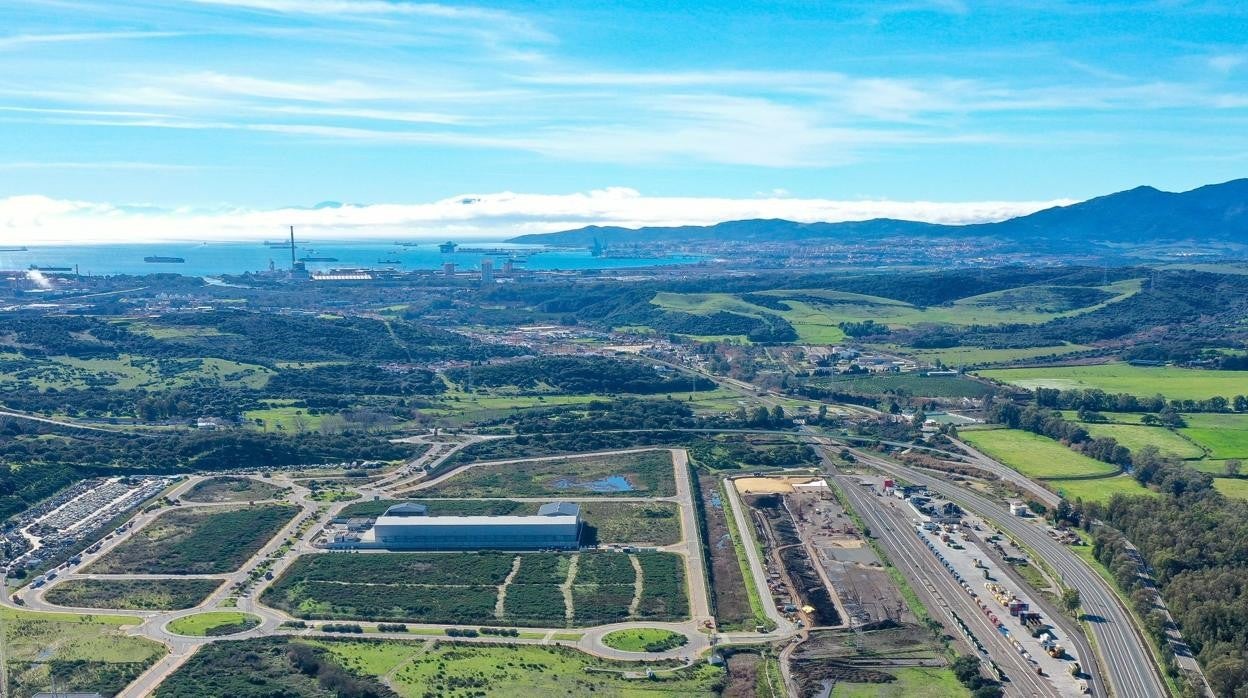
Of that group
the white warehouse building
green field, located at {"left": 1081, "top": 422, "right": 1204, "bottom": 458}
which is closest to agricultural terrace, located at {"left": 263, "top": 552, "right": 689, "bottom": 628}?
the white warehouse building

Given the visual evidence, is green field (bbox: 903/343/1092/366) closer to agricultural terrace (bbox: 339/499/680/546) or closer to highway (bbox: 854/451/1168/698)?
highway (bbox: 854/451/1168/698)

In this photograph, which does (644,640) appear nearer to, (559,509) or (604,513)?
(559,509)

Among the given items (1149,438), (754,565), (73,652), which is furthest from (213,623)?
(1149,438)

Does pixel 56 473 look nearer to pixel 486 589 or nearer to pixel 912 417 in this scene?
pixel 486 589

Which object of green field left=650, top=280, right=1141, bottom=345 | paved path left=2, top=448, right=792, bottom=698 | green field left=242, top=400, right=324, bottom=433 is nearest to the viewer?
paved path left=2, top=448, right=792, bottom=698

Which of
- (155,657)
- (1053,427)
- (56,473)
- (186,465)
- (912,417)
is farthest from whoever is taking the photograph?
(912,417)

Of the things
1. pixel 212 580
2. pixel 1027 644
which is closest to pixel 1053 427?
pixel 1027 644
